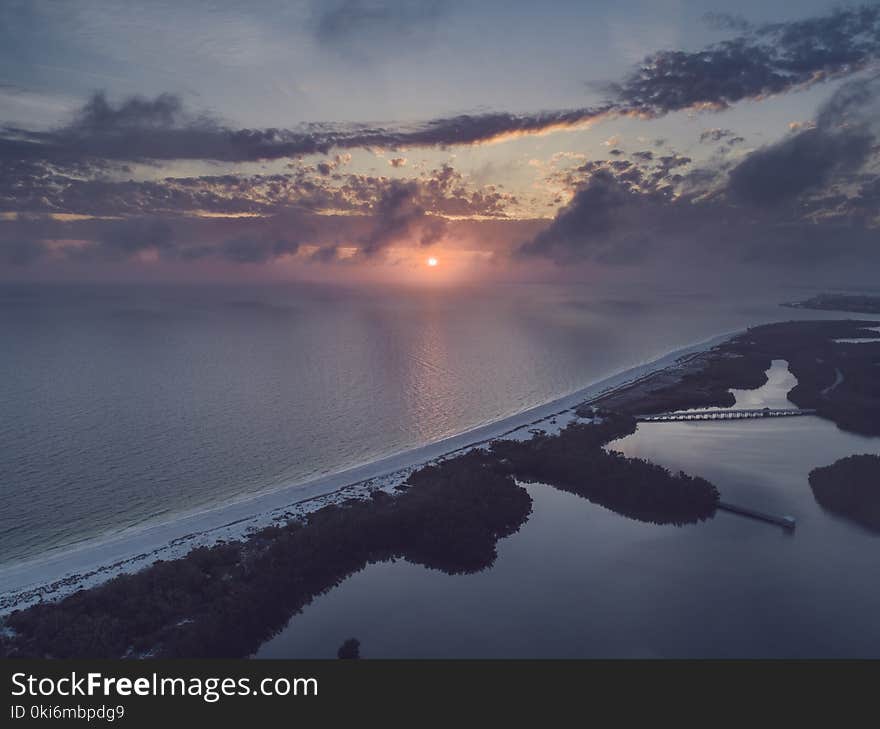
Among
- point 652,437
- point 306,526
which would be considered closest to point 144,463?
point 306,526

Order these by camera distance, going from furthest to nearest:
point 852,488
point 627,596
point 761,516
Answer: point 852,488
point 761,516
point 627,596

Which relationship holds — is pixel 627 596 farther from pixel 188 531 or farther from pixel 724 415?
pixel 724 415

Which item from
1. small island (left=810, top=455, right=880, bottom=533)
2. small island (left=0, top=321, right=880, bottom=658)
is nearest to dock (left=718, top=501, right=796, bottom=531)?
small island (left=0, top=321, right=880, bottom=658)

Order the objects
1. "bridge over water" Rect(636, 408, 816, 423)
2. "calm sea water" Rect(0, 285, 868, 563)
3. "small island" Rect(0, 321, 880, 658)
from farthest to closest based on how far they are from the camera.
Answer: "bridge over water" Rect(636, 408, 816, 423) < "calm sea water" Rect(0, 285, 868, 563) < "small island" Rect(0, 321, 880, 658)

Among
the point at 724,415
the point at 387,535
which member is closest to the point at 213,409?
the point at 387,535

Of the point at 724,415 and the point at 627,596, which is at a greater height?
the point at 724,415

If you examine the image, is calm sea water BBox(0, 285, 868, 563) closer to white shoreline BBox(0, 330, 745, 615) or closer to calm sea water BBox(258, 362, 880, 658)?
white shoreline BBox(0, 330, 745, 615)

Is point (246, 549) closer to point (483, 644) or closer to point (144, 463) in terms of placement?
point (483, 644)
